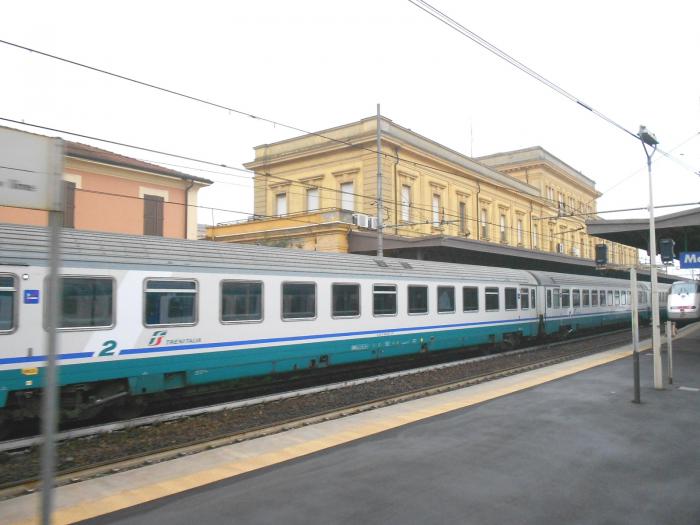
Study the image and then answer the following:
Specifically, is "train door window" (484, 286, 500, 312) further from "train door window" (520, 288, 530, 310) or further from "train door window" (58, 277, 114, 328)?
"train door window" (58, 277, 114, 328)

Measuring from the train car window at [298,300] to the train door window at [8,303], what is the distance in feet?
16.6

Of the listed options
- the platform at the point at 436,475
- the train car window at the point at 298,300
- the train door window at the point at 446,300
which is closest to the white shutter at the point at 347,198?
the train door window at the point at 446,300

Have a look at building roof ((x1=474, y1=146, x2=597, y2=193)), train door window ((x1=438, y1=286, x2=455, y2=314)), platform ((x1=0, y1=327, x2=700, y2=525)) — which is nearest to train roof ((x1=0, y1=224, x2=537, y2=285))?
train door window ((x1=438, y1=286, x2=455, y2=314))

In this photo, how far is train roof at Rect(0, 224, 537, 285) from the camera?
26.3ft

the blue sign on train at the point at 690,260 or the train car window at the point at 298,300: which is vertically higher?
the blue sign on train at the point at 690,260

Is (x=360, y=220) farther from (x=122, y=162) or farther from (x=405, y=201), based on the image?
(x=122, y=162)

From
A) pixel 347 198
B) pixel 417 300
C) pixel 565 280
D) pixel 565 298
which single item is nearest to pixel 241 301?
pixel 417 300

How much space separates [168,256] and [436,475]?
6.40 meters

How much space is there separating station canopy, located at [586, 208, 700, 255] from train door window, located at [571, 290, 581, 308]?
126 inches

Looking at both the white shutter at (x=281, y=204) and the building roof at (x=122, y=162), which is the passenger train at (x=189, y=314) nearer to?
the building roof at (x=122, y=162)

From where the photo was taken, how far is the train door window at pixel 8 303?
7.55 m

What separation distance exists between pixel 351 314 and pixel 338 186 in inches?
A: 741

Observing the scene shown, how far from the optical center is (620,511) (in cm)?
463

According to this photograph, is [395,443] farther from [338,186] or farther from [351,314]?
[338,186]
